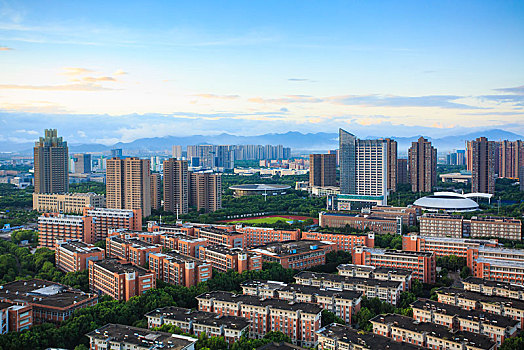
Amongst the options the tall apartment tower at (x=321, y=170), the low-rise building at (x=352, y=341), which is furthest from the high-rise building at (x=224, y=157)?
the low-rise building at (x=352, y=341)

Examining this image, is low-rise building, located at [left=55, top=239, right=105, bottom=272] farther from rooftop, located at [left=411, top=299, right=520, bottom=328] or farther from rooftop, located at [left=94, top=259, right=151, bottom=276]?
rooftop, located at [left=411, top=299, right=520, bottom=328]

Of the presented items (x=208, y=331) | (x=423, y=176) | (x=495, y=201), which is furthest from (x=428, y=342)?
(x=423, y=176)

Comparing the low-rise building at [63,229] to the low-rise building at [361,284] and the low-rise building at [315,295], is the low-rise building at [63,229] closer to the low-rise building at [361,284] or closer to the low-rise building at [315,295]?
the low-rise building at [315,295]

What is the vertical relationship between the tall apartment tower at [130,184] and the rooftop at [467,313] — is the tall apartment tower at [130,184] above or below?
above

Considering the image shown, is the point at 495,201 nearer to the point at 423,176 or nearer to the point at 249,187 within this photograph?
the point at 423,176

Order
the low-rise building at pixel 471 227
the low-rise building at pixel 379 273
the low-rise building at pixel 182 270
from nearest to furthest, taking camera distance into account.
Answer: the low-rise building at pixel 182 270 → the low-rise building at pixel 379 273 → the low-rise building at pixel 471 227

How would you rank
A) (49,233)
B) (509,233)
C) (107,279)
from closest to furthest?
(107,279) → (49,233) → (509,233)

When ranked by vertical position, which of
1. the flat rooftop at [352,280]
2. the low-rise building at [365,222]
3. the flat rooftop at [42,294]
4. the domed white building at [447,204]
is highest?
the domed white building at [447,204]
